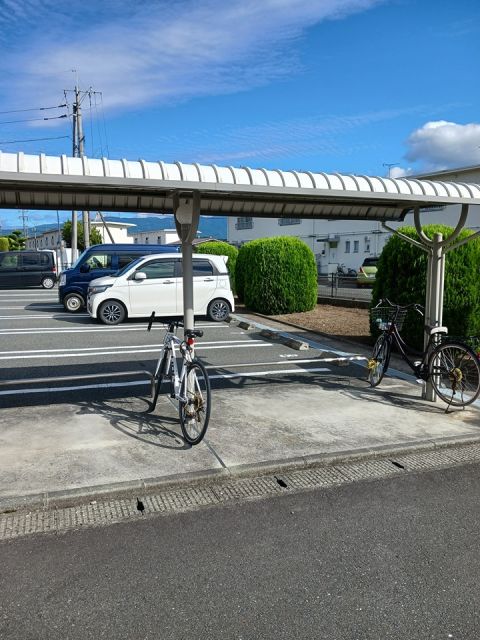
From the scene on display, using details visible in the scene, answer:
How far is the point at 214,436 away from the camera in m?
5.05

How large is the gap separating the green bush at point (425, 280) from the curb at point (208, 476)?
13.0ft

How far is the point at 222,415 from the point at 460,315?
4.92 m

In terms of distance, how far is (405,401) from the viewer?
20.6 feet

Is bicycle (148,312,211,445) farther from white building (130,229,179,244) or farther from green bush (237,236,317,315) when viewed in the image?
white building (130,229,179,244)

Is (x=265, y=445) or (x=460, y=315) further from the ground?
(x=460, y=315)

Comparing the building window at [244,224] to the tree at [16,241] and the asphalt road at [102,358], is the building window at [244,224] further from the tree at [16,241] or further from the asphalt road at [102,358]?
the asphalt road at [102,358]

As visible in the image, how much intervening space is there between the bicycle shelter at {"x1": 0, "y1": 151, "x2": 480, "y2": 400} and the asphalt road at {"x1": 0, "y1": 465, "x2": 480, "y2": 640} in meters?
2.67

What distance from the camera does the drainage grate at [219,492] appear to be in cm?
358

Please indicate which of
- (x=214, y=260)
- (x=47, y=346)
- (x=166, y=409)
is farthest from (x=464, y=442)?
(x=214, y=260)

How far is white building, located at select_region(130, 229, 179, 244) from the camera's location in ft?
213

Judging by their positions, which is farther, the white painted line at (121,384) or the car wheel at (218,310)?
the car wheel at (218,310)

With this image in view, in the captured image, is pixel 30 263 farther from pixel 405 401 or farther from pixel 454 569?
pixel 454 569

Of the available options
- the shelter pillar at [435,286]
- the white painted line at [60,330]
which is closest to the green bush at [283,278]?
Result: the white painted line at [60,330]

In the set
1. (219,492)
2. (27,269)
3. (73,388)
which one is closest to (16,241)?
(27,269)
